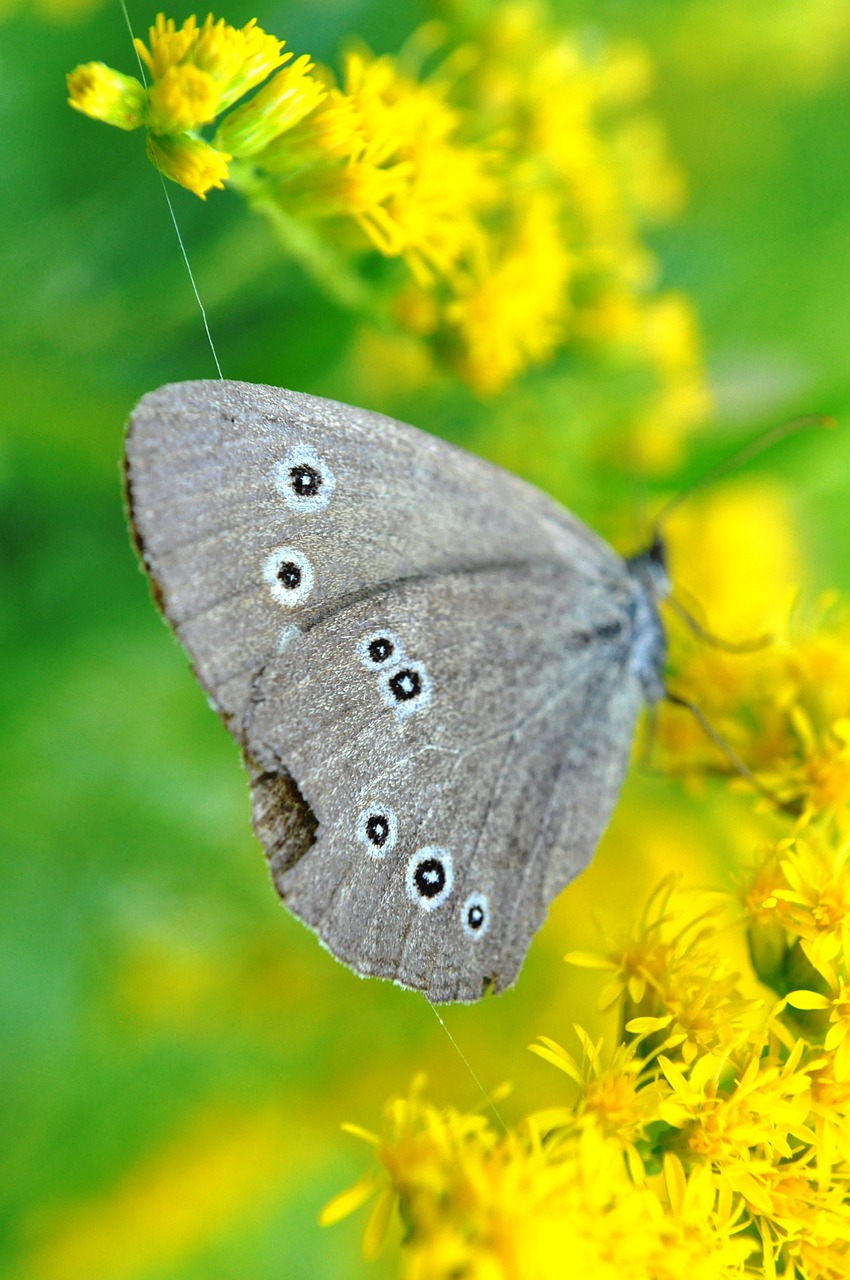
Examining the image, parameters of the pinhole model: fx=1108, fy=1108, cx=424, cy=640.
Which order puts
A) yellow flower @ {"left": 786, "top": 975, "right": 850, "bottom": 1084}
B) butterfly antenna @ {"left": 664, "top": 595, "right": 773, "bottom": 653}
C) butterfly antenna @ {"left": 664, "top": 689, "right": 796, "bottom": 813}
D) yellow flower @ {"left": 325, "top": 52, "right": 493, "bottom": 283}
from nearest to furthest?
yellow flower @ {"left": 786, "top": 975, "right": 850, "bottom": 1084} → yellow flower @ {"left": 325, "top": 52, "right": 493, "bottom": 283} → butterfly antenna @ {"left": 664, "top": 689, "right": 796, "bottom": 813} → butterfly antenna @ {"left": 664, "top": 595, "right": 773, "bottom": 653}

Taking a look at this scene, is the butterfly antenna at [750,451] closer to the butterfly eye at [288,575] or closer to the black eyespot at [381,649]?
the black eyespot at [381,649]

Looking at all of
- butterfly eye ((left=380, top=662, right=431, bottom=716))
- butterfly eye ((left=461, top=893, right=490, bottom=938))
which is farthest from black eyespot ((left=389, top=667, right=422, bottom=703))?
butterfly eye ((left=461, top=893, right=490, bottom=938))

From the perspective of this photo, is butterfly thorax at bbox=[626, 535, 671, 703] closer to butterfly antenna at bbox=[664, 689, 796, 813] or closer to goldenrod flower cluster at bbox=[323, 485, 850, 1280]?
butterfly antenna at bbox=[664, 689, 796, 813]

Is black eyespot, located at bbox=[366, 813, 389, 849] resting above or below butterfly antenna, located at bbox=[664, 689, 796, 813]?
above

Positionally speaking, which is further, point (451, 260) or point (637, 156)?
point (637, 156)

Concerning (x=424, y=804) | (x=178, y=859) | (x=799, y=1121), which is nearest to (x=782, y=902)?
(x=799, y=1121)

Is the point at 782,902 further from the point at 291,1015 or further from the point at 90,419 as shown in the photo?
the point at 90,419

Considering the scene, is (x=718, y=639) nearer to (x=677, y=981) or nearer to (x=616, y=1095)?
(x=677, y=981)

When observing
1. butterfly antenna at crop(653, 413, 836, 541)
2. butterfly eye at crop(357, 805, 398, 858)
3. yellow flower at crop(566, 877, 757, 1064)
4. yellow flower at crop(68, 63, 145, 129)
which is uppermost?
yellow flower at crop(68, 63, 145, 129)
